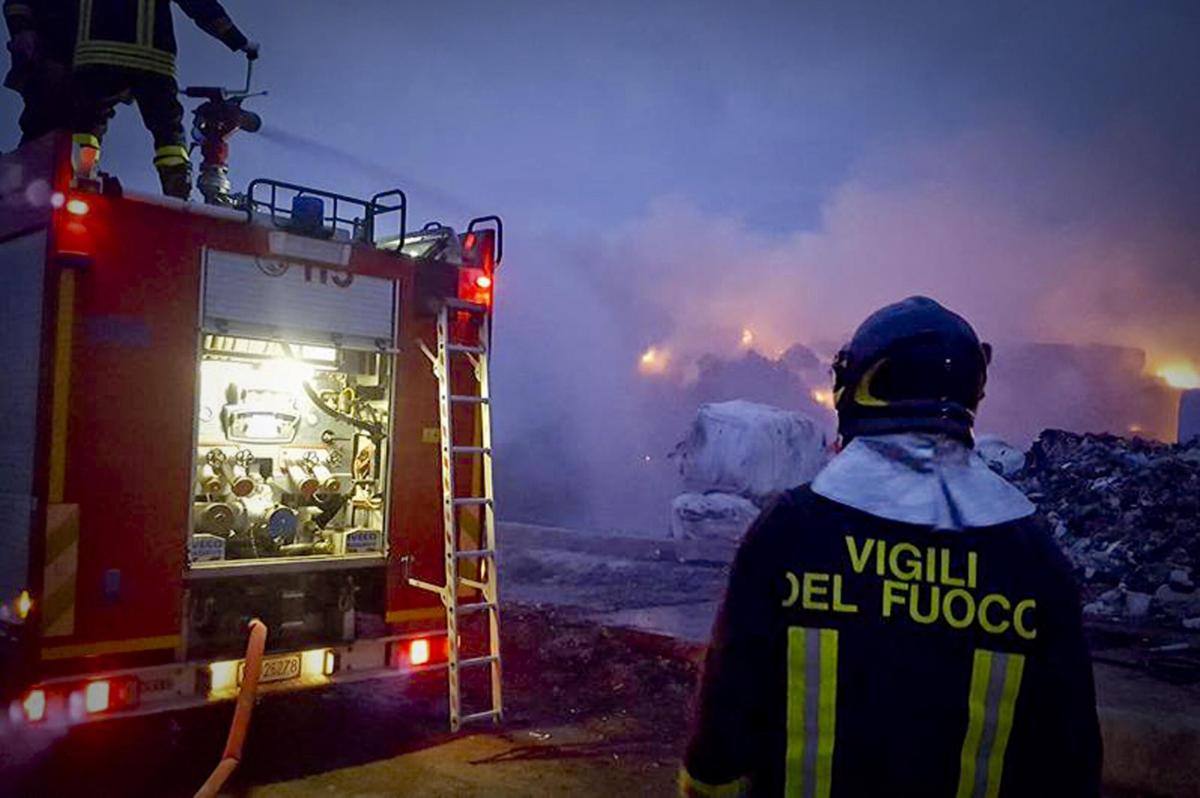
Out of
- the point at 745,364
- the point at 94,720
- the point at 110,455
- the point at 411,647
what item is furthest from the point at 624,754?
the point at 745,364

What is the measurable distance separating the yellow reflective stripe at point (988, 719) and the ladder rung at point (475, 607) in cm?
456

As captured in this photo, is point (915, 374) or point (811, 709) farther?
point (915, 374)

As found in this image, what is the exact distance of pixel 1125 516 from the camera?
13.3 m

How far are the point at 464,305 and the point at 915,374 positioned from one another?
4.66 m

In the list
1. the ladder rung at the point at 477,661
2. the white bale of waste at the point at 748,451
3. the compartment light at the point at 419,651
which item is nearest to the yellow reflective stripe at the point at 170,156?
the compartment light at the point at 419,651

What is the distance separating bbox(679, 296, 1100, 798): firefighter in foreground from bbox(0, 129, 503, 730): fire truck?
3997 millimetres

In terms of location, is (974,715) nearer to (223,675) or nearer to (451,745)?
(223,675)

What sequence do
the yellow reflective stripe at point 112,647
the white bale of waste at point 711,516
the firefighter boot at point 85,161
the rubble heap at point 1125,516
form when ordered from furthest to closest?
the white bale of waste at point 711,516
the rubble heap at point 1125,516
the firefighter boot at point 85,161
the yellow reflective stripe at point 112,647

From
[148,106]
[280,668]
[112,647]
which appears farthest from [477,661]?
[148,106]

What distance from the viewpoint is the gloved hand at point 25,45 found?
625cm

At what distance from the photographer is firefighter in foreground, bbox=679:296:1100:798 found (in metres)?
1.65

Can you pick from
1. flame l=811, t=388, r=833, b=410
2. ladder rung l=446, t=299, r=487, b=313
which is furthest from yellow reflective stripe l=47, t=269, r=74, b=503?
flame l=811, t=388, r=833, b=410

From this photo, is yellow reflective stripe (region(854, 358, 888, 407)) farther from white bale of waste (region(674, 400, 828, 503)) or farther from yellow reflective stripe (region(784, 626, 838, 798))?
white bale of waste (region(674, 400, 828, 503))

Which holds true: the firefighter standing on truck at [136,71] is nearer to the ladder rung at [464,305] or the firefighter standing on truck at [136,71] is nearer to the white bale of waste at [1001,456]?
the ladder rung at [464,305]
